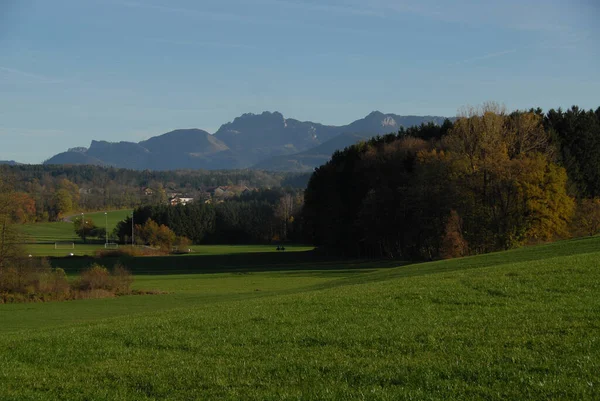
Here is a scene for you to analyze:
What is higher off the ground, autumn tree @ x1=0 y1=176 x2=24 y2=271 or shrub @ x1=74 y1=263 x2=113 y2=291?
autumn tree @ x1=0 y1=176 x2=24 y2=271

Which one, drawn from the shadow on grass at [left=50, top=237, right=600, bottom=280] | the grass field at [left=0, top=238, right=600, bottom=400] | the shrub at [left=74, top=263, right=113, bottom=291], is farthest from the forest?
the grass field at [left=0, top=238, right=600, bottom=400]

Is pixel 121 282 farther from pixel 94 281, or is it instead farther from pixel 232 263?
pixel 232 263

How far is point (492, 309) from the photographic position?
18.0m

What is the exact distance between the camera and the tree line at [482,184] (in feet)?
212

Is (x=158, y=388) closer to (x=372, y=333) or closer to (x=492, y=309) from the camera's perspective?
(x=372, y=333)

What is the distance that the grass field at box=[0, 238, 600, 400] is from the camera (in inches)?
454

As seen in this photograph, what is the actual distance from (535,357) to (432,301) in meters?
8.04

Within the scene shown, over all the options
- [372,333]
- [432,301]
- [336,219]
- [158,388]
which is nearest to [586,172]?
[336,219]

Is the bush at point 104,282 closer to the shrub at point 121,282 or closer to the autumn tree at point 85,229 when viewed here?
the shrub at point 121,282

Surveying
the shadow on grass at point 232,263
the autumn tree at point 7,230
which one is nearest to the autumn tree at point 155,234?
the shadow on grass at point 232,263

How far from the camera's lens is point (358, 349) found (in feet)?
48.0

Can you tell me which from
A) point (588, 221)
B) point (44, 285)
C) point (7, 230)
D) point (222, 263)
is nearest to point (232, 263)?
point (222, 263)

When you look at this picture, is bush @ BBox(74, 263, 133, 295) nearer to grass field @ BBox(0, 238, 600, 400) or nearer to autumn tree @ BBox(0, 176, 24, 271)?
autumn tree @ BBox(0, 176, 24, 271)

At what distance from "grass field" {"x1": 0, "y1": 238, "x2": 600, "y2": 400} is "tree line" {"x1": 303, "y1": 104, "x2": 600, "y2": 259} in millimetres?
41331
